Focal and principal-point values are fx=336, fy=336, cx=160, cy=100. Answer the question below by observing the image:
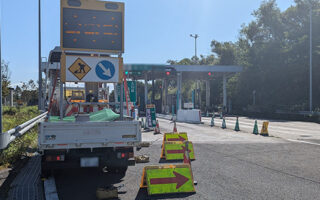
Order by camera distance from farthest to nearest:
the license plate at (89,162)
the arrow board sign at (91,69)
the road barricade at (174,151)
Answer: the road barricade at (174,151), the arrow board sign at (91,69), the license plate at (89,162)

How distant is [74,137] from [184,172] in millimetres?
2208

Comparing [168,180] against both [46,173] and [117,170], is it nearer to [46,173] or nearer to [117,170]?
[117,170]

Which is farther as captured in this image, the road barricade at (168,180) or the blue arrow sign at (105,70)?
the blue arrow sign at (105,70)

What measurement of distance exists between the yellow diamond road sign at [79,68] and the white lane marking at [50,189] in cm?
231

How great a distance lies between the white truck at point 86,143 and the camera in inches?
250

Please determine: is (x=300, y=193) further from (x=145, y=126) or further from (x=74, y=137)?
(x=145, y=126)

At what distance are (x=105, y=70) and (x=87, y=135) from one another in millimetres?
1802

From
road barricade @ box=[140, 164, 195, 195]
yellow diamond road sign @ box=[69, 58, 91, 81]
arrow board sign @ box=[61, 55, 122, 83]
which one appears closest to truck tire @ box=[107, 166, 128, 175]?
road barricade @ box=[140, 164, 195, 195]

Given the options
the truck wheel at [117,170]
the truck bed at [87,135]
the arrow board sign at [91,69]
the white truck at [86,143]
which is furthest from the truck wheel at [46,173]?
the arrow board sign at [91,69]

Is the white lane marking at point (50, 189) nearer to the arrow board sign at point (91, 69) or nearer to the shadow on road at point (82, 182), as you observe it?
the shadow on road at point (82, 182)

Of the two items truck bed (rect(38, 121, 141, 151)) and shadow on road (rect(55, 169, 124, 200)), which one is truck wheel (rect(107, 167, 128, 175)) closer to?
shadow on road (rect(55, 169, 124, 200))

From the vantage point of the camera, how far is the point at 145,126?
2022 centimetres

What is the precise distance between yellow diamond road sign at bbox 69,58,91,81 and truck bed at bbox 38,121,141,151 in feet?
4.71

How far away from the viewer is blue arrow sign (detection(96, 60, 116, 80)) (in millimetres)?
7617
